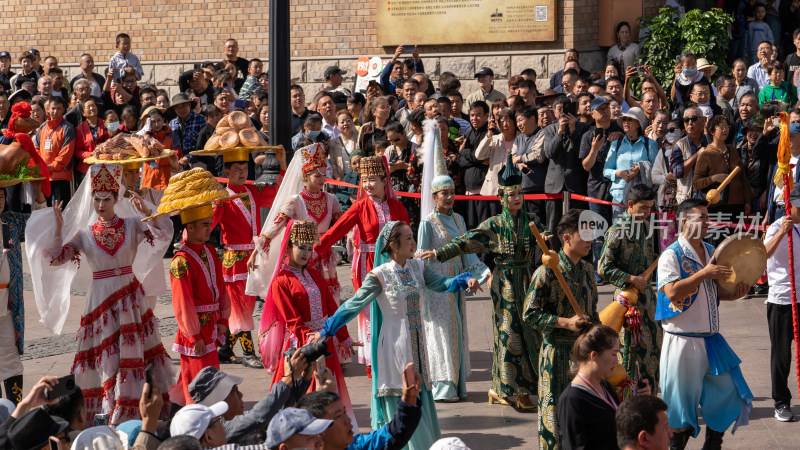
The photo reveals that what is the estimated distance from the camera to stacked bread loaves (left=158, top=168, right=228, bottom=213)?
8.08 metres

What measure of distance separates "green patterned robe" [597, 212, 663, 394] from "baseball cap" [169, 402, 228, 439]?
3.61m

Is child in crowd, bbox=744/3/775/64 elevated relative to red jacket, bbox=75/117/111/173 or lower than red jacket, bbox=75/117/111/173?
elevated

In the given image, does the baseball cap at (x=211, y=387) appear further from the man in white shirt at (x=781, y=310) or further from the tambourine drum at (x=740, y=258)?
the man in white shirt at (x=781, y=310)

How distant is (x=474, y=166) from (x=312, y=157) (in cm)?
401

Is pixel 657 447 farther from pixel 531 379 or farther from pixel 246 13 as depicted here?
pixel 246 13

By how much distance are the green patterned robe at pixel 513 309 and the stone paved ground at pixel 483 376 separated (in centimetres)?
28

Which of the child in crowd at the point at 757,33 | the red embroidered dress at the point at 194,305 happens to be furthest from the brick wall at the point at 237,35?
the red embroidered dress at the point at 194,305

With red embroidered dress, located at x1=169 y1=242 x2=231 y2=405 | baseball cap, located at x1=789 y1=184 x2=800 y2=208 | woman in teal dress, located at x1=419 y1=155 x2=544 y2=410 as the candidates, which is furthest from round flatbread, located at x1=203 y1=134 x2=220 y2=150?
baseball cap, located at x1=789 y1=184 x2=800 y2=208

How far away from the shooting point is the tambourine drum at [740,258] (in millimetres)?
7312

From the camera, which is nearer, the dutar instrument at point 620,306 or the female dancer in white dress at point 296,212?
the dutar instrument at point 620,306

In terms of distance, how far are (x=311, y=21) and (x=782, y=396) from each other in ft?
46.2

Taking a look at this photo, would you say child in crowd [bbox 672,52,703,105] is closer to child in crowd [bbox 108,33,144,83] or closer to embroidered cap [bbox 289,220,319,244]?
embroidered cap [bbox 289,220,319,244]

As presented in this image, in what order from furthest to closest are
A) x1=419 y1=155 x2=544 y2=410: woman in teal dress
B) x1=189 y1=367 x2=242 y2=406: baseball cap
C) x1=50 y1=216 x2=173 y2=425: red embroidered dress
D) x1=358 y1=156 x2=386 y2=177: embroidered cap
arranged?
x1=358 y1=156 x2=386 y2=177: embroidered cap < x1=419 y1=155 x2=544 y2=410: woman in teal dress < x1=50 y1=216 x2=173 y2=425: red embroidered dress < x1=189 y1=367 x2=242 y2=406: baseball cap

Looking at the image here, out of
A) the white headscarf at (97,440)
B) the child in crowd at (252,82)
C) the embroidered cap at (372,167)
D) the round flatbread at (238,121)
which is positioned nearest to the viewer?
the white headscarf at (97,440)
